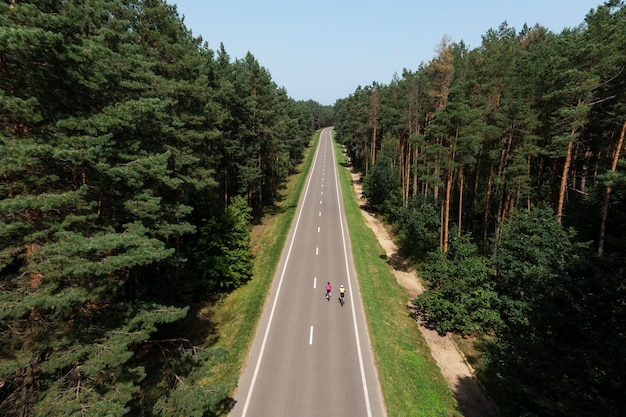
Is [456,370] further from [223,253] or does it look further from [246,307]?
[223,253]

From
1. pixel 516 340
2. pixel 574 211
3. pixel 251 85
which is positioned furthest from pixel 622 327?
pixel 251 85

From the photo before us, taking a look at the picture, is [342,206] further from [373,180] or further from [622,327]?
[622,327]

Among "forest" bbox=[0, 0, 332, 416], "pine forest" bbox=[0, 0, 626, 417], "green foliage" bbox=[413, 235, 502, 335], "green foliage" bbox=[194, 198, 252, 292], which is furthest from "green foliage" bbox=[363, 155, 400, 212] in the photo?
"forest" bbox=[0, 0, 332, 416]

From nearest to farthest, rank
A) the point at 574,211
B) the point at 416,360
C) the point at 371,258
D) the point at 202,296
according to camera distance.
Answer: the point at 416,360 → the point at 202,296 → the point at 574,211 → the point at 371,258

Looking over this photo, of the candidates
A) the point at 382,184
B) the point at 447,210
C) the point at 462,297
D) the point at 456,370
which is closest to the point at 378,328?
the point at 456,370

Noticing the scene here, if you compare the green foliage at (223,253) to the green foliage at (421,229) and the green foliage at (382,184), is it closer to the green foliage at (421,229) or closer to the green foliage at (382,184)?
the green foliage at (421,229)

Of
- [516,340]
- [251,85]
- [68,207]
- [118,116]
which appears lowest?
[516,340]
